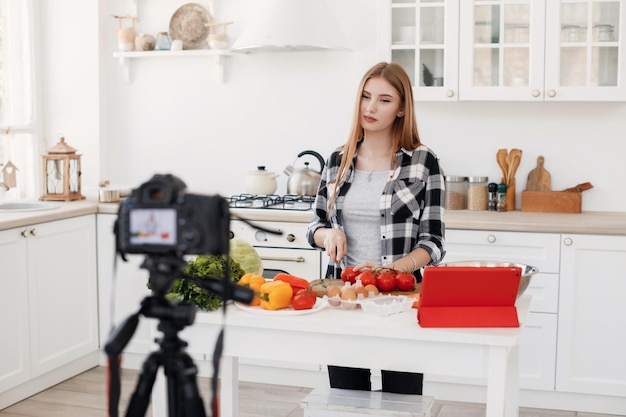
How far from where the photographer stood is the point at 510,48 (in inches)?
156

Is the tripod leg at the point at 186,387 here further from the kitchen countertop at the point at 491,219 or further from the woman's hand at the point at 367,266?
the kitchen countertop at the point at 491,219

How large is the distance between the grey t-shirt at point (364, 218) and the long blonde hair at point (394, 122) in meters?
0.06

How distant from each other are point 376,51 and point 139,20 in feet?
4.79

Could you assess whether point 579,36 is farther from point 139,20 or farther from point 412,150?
point 139,20

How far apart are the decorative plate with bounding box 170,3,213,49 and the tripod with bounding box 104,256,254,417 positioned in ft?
11.9

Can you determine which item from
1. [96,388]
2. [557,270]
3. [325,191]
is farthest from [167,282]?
[96,388]

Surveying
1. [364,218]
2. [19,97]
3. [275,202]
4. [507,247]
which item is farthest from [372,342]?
[19,97]

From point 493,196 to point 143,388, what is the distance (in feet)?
10.3

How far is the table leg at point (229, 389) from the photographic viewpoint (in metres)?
2.57

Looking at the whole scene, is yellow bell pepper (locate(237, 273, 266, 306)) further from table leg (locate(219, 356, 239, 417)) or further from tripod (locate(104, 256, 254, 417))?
tripod (locate(104, 256, 254, 417))

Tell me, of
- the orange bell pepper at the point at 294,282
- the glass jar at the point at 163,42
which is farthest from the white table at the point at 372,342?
the glass jar at the point at 163,42

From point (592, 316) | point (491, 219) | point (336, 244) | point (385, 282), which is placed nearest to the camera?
point (385, 282)

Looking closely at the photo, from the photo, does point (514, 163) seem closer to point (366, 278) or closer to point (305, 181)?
point (305, 181)

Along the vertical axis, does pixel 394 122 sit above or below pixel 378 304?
above
